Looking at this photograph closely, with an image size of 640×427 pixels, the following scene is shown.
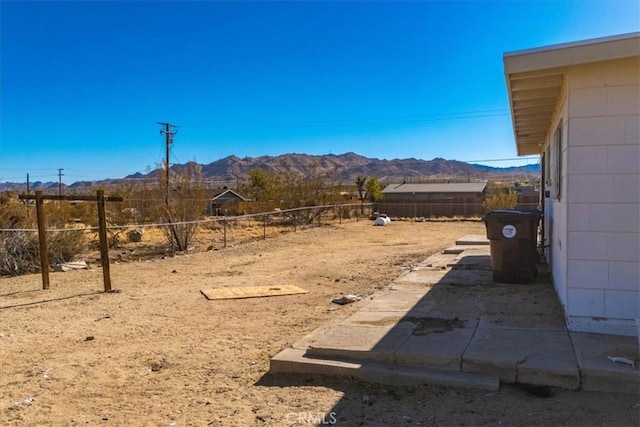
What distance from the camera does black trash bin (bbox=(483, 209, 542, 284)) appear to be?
7465 mm

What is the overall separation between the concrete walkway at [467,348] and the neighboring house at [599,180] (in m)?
0.36

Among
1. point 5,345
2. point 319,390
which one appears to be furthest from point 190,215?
point 319,390

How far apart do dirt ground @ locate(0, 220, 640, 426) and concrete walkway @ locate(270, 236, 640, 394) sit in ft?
0.40

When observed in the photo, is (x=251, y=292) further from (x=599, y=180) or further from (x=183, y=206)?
(x=183, y=206)

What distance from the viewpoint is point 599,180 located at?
488cm

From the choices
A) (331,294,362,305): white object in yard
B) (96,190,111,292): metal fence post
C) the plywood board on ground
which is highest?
(96,190,111,292): metal fence post

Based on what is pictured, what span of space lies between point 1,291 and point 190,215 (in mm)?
7738

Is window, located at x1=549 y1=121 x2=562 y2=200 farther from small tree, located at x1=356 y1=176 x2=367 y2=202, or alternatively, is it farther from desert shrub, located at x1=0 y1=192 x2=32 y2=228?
small tree, located at x1=356 y1=176 x2=367 y2=202

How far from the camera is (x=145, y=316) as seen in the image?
23.7 ft

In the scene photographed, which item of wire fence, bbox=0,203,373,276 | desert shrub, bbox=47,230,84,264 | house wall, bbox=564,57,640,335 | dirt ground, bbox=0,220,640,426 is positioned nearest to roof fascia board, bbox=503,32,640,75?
house wall, bbox=564,57,640,335

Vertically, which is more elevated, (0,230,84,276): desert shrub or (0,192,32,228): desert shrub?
(0,192,32,228): desert shrub

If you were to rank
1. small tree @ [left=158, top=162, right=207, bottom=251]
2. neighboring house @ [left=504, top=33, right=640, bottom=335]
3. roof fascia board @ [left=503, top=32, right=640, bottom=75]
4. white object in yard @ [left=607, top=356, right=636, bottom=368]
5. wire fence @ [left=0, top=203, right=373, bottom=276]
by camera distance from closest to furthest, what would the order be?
white object in yard @ [left=607, top=356, right=636, bottom=368] < roof fascia board @ [left=503, top=32, right=640, bottom=75] < neighboring house @ [left=504, top=33, right=640, bottom=335] < wire fence @ [left=0, top=203, right=373, bottom=276] < small tree @ [left=158, top=162, right=207, bottom=251]

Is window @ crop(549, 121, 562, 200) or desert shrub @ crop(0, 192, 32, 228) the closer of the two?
window @ crop(549, 121, 562, 200)

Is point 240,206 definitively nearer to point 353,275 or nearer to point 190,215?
point 190,215
